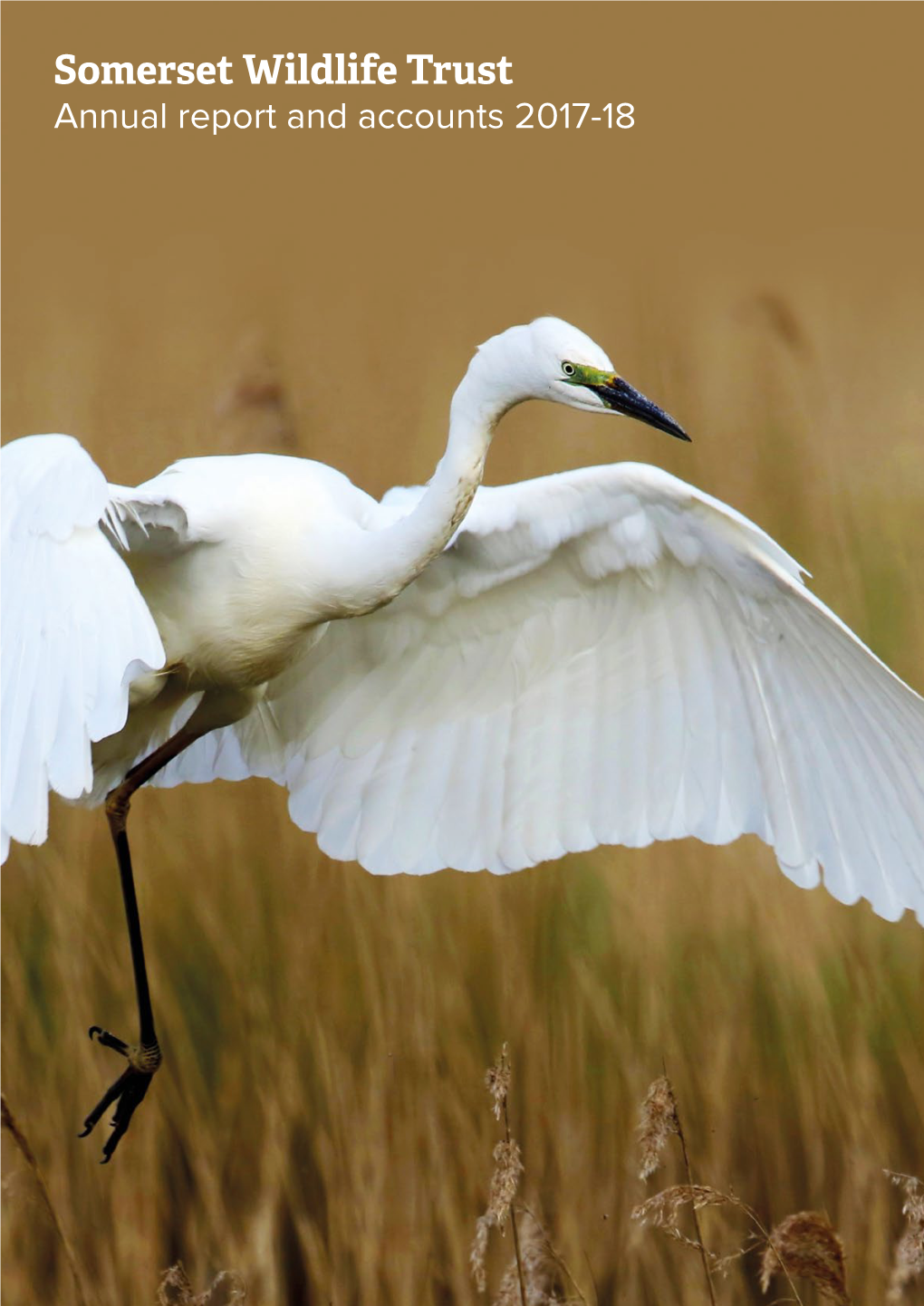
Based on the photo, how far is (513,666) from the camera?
2629 millimetres

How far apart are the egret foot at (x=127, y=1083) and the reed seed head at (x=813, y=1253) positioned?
1052 mm

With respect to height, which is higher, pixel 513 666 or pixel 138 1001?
pixel 513 666

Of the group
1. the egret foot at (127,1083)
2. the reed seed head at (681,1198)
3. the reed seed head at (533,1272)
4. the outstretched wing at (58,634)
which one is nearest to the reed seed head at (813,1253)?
the reed seed head at (681,1198)

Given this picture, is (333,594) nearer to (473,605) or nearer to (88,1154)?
(473,605)

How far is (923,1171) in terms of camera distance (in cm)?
247

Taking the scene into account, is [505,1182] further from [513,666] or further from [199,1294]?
[513,666]

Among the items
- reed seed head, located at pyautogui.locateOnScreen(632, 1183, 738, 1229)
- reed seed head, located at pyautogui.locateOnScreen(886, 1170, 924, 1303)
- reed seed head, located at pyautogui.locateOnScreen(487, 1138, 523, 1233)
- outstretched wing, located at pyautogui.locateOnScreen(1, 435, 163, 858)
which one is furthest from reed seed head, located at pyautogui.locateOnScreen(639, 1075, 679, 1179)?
outstretched wing, located at pyautogui.locateOnScreen(1, 435, 163, 858)

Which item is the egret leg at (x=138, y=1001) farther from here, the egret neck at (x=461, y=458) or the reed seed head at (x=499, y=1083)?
the reed seed head at (x=499, y=1083)

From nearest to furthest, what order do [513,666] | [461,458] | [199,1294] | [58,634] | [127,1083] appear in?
[58,634], [199,1294], [461,458], [127,1083], [513,666]

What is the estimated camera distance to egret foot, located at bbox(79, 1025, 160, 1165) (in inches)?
97.7

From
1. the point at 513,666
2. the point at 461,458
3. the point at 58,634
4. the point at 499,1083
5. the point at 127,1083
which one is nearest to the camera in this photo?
the point at 58,634

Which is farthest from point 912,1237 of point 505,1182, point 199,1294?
point 199,1294

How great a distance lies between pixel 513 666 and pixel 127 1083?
0.87 m

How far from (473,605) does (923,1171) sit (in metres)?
1.08
